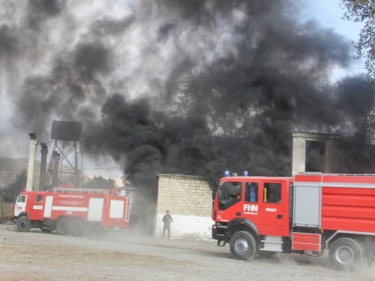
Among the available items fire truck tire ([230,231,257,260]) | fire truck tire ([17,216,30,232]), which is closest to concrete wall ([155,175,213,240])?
fire truck tire ([17,216,30,232])

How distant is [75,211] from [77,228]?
0.92 meters

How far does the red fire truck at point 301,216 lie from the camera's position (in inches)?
566

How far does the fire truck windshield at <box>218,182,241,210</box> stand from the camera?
54.9 feet

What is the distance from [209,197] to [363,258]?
1523 cm

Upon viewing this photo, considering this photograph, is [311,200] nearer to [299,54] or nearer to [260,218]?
[260,218]

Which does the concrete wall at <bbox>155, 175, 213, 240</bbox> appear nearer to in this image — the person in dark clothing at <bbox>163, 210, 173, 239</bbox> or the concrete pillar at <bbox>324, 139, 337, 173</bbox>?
the person in dark clothing at <bbox>163, 210, 173, 239</bbox>

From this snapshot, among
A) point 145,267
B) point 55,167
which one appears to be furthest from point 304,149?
point 55,167

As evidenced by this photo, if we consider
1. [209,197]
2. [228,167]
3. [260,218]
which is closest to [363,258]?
[260,218]

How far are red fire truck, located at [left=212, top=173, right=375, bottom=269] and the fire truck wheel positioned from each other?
11.8m

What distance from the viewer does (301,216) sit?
15.4 meters

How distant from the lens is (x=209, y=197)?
94.8 ft

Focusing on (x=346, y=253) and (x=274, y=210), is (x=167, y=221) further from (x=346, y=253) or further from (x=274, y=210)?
(x=346, y=253)

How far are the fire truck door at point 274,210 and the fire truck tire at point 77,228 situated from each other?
13354 mm

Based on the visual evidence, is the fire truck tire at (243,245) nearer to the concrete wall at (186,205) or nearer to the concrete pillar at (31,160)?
the concrete wall at (186,205)
